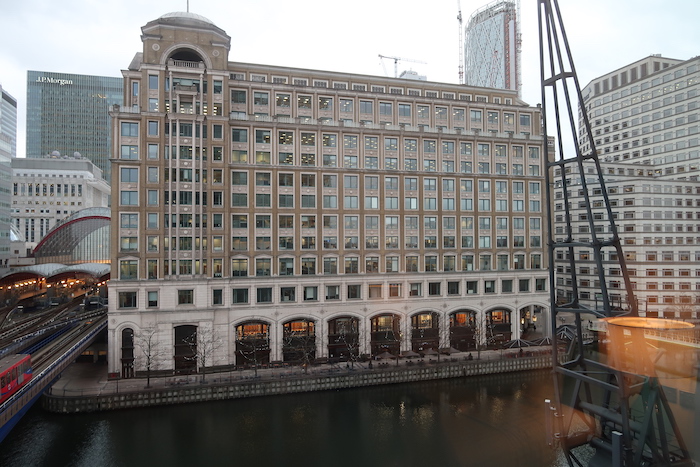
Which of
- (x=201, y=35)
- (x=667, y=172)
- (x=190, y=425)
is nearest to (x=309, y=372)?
(x=190, y=425)

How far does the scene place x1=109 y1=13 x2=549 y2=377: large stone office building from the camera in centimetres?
5600

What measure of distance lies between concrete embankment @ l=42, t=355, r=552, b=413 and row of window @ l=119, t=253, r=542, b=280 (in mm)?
13791

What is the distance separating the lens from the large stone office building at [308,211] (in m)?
56.0

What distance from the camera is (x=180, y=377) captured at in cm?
5341

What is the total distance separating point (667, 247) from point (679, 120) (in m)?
28.5

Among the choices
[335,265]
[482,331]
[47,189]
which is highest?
[47,189]

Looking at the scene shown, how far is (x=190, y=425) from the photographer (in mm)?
43312

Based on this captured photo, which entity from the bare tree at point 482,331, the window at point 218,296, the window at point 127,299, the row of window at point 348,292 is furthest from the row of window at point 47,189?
the bare tree at point 482,331

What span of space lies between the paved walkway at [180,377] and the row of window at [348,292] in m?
9.20

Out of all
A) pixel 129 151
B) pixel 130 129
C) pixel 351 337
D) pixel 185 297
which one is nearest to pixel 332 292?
pixel 351 337

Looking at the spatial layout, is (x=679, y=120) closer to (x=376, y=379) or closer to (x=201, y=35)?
(x=376, y=379)

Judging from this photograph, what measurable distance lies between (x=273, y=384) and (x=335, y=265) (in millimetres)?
19216

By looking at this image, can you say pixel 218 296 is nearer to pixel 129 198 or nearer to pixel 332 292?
→ pixel 332 292

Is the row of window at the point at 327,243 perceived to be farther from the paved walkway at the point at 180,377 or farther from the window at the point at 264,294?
the paved walkway at the point at 180,377
